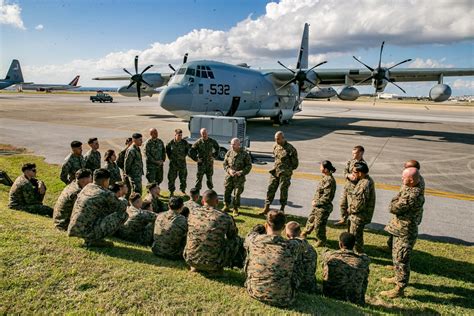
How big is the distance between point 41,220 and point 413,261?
7.62 m

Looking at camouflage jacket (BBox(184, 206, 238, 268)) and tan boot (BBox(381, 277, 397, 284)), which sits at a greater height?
camouflage jacket (BBox(184, 206, 238, 268))

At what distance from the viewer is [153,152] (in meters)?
9.89

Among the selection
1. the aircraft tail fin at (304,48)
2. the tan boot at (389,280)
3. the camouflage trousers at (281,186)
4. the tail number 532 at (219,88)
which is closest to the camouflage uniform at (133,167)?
the camouflage trousers at (281,186)

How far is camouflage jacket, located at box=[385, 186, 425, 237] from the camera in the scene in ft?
18.0

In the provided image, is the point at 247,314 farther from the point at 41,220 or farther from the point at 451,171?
the point at 451,171

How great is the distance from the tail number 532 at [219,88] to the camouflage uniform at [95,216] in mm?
16475

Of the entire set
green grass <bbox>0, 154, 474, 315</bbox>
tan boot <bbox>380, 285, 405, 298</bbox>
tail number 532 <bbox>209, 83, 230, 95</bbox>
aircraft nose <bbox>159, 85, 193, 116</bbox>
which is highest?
tail number 532 <bbox>209, 83, 230, 95</bbox>

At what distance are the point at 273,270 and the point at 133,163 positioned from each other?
6.05 meters

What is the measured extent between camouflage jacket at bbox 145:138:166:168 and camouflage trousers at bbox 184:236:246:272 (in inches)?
199

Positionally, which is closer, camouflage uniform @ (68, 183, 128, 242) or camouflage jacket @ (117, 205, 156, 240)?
camouflage uniform @ (68, 183, 128, 242)

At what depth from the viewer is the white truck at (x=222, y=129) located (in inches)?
582

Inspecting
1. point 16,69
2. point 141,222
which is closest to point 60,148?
point 141,222

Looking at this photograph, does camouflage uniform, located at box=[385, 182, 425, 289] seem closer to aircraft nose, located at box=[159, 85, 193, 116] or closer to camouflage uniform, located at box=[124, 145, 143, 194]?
camouflage uniform, located at box=[124, 145, 143, 194]

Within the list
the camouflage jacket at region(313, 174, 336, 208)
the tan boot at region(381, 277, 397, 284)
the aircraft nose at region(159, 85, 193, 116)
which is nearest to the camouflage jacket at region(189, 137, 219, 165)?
the camouflage jacket at region(313, 174, 336, 208)
